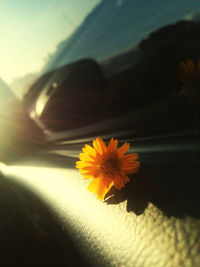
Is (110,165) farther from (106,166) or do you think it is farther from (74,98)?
(74,98)

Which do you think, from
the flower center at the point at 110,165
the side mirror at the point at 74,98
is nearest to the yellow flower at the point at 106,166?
the flower center at the point at 110,165

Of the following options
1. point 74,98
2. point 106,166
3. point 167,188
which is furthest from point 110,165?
point 74,98

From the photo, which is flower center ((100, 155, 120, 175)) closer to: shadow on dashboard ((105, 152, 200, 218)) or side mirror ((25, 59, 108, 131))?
shadow on dashboard ((105, 152, 200, 218))

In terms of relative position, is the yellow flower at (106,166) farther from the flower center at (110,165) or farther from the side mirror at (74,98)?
the side mirror at (74,98)

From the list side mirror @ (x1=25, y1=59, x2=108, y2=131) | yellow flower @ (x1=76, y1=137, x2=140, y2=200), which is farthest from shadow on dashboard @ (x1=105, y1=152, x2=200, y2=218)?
side mirror @ (x1=25, y1=59, x2=108, y2=131)

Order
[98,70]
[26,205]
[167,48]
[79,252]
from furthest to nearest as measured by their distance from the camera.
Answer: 1. [98,70]
2. [167,48]
3. [26,205]
4. [79,252]

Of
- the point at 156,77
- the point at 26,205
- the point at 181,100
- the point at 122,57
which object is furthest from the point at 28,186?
the point at 122,57

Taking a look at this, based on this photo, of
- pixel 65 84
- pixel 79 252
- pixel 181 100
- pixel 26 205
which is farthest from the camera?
pixel 65 84

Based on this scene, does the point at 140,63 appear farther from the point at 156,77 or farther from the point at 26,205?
the point at 26,205
